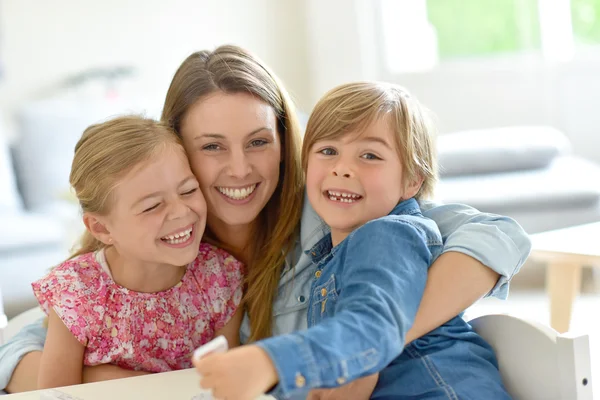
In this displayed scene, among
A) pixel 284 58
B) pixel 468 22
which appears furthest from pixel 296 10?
pixel 468 22

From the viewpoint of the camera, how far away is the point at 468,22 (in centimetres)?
465

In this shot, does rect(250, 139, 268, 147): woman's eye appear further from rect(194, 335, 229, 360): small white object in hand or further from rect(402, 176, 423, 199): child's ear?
rect(194, 335, 229, 360): small white object in hand

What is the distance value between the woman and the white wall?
2831 millimetres

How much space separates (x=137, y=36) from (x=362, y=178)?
3458mm

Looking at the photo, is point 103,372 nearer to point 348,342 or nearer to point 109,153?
point 109,153

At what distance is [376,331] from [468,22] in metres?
3.96

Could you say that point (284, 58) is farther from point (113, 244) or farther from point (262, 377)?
point (262, 377)

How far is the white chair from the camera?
1085 millimetres

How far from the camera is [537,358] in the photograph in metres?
1.14

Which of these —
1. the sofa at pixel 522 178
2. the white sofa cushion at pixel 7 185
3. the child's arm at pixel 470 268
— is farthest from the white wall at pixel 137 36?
the child's arm at pixel 470 268

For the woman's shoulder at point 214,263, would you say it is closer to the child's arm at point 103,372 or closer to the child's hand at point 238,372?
the child's arm at point 103,372

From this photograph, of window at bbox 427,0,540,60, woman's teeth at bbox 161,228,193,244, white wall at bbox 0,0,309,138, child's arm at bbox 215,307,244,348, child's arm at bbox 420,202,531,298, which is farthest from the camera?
window at bbox 427,0,540,60

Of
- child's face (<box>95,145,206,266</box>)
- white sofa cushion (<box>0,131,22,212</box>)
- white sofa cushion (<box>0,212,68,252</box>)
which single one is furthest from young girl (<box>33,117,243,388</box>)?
white sofa cushion (<box>0,131,22,212</box>)

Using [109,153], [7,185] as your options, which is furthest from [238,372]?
[7,185]
